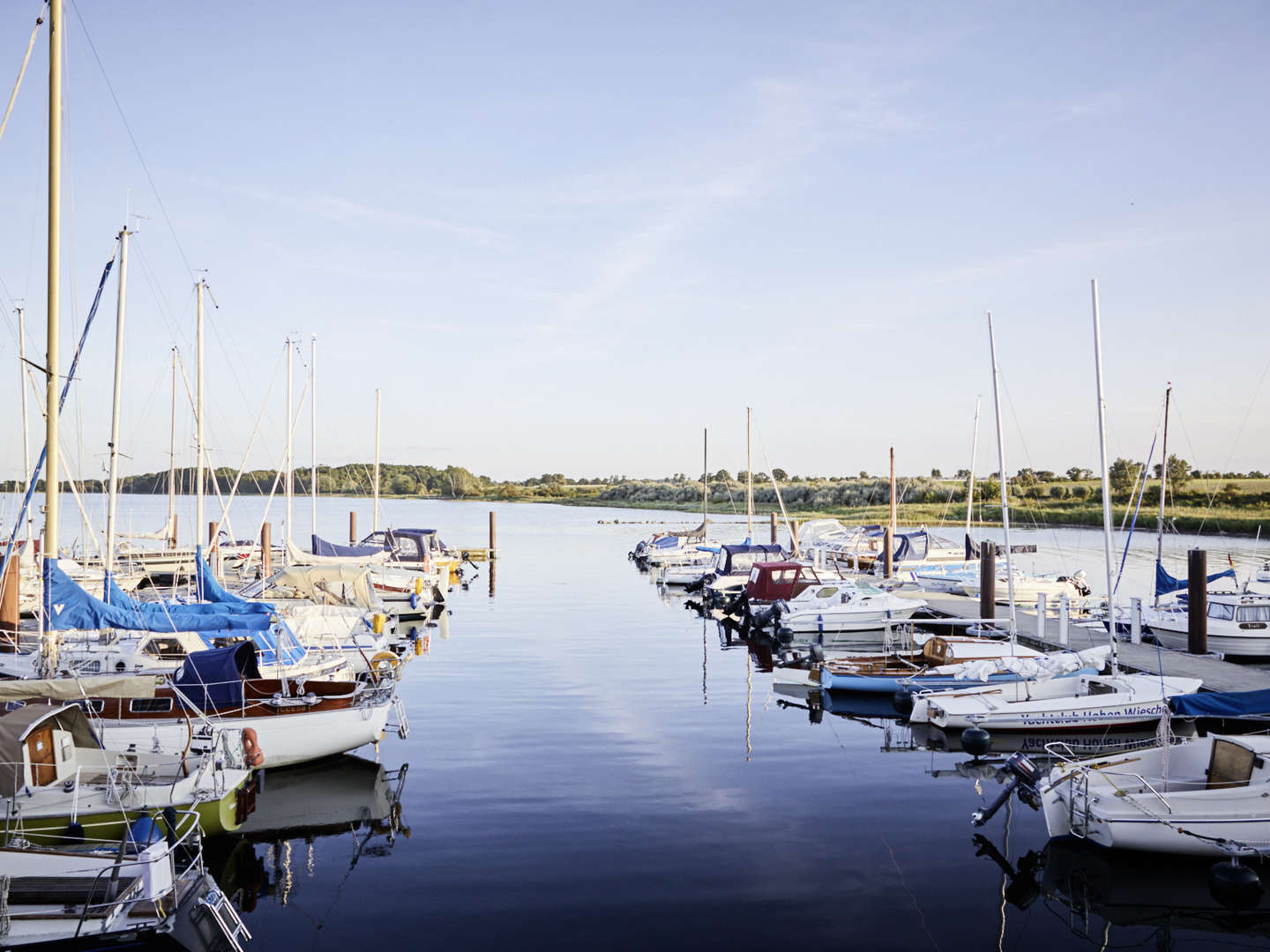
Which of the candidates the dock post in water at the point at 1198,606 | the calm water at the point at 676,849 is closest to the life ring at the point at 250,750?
the calm water at the point at 676,849

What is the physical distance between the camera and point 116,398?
89.0ft

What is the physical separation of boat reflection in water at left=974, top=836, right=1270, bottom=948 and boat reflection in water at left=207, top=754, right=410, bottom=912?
9.53 m

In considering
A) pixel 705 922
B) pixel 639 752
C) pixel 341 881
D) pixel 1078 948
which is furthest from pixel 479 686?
pixel 1078 948

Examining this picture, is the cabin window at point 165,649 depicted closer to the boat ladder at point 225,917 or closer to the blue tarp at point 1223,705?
the boat ladder at point 225,917

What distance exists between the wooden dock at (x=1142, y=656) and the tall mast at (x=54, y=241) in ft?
73.6

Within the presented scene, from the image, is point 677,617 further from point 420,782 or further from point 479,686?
point 420,782

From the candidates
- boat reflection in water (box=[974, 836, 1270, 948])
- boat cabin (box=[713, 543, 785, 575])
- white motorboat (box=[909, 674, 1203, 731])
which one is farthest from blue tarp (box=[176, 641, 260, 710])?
boat cabin (box=[713, 543, 785, 575])

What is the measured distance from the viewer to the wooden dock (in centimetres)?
2420

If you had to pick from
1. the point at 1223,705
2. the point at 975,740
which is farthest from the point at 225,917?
the point at 1223,705

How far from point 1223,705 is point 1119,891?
6971mm

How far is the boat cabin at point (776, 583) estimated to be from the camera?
4222 cm

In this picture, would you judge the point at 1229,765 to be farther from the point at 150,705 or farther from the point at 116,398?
the point at 116,398

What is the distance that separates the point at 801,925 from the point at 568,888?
3.18m

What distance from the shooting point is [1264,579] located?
40.9 meters
